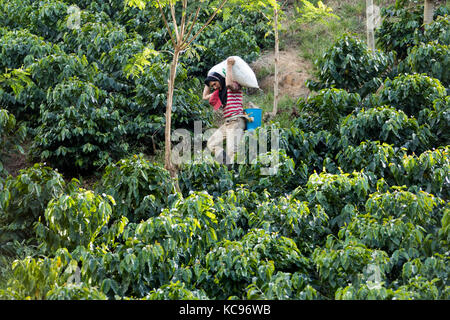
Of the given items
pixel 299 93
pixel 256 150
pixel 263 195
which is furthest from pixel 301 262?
pixel 299 93

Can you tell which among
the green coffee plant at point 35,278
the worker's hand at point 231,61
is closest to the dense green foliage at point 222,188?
the green coffee plant at point 35,278

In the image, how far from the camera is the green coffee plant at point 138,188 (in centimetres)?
898

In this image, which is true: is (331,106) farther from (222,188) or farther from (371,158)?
(222,188)

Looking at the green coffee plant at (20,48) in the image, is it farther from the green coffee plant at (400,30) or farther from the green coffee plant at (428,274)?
the green coffee plant at (428,274)

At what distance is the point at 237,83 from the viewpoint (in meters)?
10.6

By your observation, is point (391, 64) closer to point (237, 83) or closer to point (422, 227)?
point (237, 83)

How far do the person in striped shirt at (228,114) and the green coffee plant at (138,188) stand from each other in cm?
147

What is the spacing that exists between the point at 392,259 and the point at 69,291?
3.15m

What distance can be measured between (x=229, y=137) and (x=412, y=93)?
8.35 ft

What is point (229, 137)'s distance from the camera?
1055 cm

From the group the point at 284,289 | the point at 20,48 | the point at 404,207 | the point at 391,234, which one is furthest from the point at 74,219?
the point at 20,48

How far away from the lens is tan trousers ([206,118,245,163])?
10516 mm

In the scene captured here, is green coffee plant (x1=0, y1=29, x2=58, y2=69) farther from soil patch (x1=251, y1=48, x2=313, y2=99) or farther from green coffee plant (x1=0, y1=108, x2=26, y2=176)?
soil patch (x1=251, y1=48, x2=313, y2=99)

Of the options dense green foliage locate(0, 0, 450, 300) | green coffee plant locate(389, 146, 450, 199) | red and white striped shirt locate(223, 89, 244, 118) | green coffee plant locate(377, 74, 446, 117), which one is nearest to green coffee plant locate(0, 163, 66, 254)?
dense green foliage locate(0, 0, 450, 300)
